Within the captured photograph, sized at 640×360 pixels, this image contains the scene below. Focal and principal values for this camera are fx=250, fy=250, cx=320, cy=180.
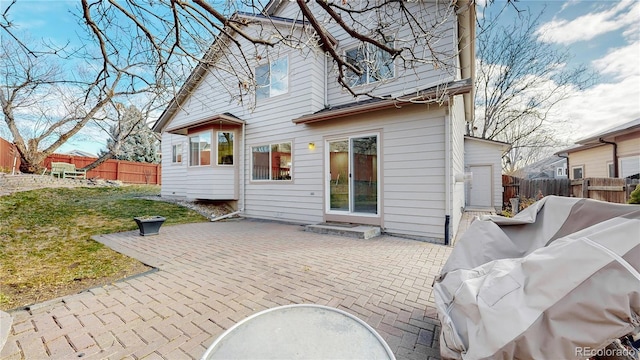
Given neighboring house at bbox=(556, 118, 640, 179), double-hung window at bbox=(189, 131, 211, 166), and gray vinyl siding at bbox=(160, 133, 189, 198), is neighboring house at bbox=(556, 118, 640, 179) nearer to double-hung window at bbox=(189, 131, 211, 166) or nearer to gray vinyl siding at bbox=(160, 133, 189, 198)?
double-hung window at bbox=(189, 131, 211, 166)

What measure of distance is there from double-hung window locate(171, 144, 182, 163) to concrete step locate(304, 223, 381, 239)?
8228 millimetres

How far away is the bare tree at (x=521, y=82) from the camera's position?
14000 mm

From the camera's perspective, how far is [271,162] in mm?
8656

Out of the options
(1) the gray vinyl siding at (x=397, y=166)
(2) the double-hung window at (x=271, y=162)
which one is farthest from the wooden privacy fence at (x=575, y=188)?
(2) the double-hung window at (x=271, y=162)

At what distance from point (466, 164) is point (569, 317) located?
40.4 ft

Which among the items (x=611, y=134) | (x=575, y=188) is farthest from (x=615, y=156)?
(x=575, y=188)

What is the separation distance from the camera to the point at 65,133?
41.1ft

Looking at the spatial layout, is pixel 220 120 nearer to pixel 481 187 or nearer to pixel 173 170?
pixel 173 170

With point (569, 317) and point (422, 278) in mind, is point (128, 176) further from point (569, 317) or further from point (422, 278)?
point (569, 317)

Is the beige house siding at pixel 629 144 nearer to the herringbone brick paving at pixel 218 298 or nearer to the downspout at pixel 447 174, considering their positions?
the downspout at pixel 447 174

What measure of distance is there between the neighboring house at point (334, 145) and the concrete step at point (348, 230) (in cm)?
26

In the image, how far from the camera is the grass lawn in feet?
10.6

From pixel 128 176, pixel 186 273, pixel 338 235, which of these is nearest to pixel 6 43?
pixel 186 273

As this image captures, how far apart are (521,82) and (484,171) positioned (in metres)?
8.18
